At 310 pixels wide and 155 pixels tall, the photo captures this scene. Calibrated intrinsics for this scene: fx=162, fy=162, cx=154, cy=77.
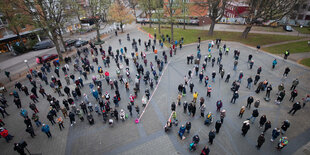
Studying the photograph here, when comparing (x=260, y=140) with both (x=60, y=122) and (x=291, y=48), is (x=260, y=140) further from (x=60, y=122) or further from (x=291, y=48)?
(x=291, y=48)

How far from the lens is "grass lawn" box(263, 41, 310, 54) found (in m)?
23.9

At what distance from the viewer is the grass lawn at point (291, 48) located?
23906mm

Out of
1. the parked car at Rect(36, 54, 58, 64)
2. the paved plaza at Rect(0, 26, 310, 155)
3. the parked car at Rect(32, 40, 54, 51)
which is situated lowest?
the paved plaza at Rect(0, 26, 310, 155)

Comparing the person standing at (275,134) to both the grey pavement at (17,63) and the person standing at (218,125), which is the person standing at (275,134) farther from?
the grey pavement at (17,63)

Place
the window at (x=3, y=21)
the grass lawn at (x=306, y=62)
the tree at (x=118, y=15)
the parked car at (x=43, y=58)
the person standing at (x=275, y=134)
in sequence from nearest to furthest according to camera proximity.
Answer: the person standing at (x=275, y=134) → the grass lawn at (x=306, y=62) → the parked car at (x=43, y=58) → the window at (x=3, y=21) → the tree at (x=118, y=15)

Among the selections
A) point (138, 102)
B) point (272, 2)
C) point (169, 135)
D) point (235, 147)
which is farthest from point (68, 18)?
point (272, 2)

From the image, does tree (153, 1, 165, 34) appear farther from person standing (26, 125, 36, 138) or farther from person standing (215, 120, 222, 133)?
person standing (26, 125, 36, 138)

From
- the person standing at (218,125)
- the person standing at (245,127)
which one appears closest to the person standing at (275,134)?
the person standing at (245,127)

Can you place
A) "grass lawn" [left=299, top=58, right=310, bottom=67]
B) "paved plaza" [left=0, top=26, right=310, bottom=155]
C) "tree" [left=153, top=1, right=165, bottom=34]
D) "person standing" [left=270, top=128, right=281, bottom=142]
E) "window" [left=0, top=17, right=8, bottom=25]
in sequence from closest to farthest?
"person standing" [left=270, top=128, right=281, bottom=142] < "paved plaza" [left=0, top=26, right=310, bottom=155] < "grass lawn" [left=299, top=58, right=310, bottom=67] < "window" [left=0, top=17, right=8, bottom=25] < "tree" [left=153, top=1, right=165, bottom=34]

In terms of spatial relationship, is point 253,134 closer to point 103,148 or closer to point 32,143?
point 103,148

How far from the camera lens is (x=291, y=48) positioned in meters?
24.9

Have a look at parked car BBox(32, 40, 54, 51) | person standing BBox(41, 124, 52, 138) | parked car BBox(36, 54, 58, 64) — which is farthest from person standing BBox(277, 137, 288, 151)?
parked car BBox(32, 40, 54, 51)

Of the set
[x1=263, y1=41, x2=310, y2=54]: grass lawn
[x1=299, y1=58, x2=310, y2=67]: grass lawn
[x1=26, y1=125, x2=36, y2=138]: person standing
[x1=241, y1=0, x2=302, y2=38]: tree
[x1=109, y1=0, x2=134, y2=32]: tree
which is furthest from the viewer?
[x1=109, y1=0, x2=134, y2=32]: tree

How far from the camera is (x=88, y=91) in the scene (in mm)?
17266
